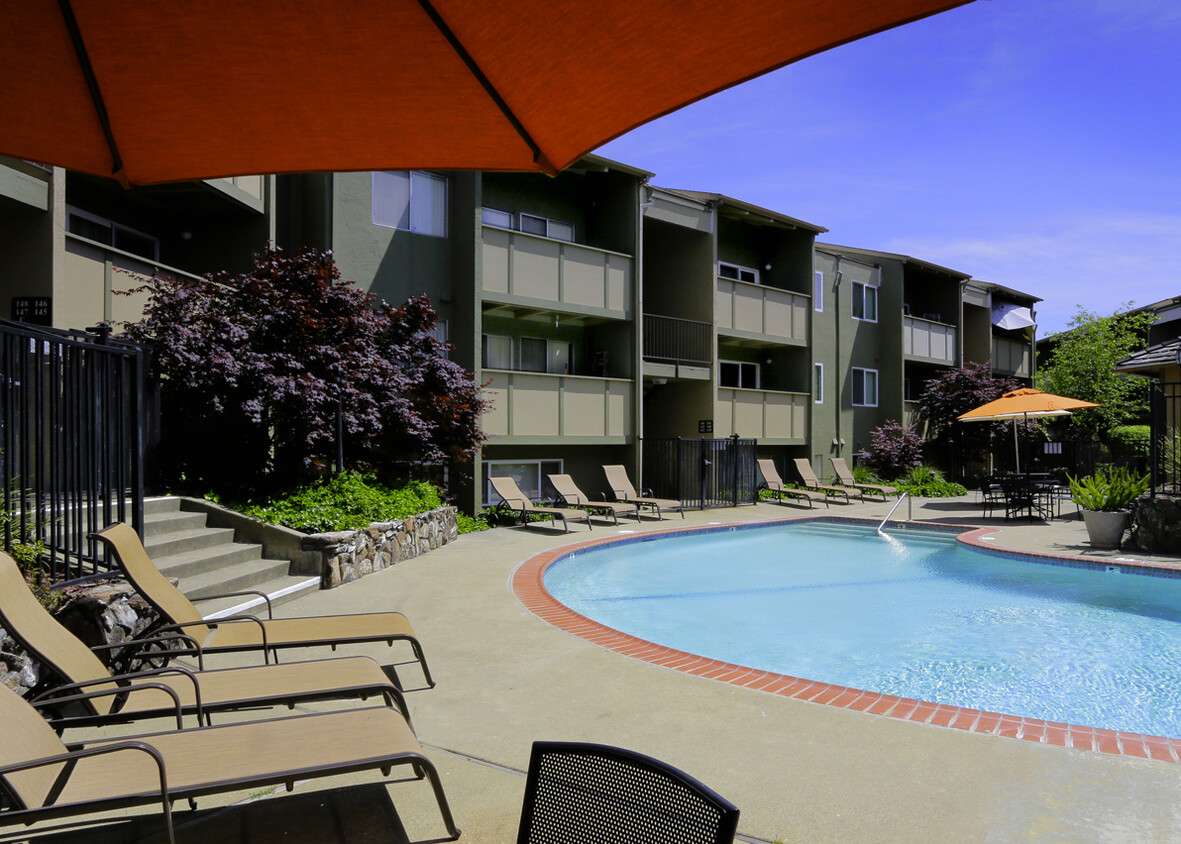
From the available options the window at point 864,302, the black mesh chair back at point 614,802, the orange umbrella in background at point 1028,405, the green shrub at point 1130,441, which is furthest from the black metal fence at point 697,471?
the black mesh chair back at point 614,802

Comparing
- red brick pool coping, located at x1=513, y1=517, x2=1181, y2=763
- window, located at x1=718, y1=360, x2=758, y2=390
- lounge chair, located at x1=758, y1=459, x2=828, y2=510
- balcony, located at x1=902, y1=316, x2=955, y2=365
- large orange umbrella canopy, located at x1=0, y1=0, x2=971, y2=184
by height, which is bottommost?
red brick pool coping, located at x1=513, y1=517, x2=1181, y2=763

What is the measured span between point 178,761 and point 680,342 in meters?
19.0

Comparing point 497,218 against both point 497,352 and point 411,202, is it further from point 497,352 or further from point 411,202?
point 497,352

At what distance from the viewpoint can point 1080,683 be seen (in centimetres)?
670

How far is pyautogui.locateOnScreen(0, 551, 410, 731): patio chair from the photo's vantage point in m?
3.23

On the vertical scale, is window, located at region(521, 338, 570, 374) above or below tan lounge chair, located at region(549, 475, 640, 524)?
above

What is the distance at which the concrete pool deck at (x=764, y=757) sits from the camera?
10.9 ft

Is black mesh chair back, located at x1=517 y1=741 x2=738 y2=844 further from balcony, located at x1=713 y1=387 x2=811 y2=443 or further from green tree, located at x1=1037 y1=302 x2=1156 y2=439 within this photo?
green tree, located at x1=1037 y1=302 x2=1156 y2=439

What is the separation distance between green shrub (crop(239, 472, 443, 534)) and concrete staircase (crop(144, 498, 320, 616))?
63cm

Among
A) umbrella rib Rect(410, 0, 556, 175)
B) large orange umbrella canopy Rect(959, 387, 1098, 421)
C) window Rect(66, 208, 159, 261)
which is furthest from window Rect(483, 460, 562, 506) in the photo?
umbrella rib Rect(410, 0, 556, 175)

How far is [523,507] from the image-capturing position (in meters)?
14.6

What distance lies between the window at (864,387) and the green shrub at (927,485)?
309cm

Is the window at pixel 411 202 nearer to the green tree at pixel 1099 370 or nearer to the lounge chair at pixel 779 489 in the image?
the lounge chair at pixel 779 489

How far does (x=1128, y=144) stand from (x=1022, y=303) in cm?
2644
